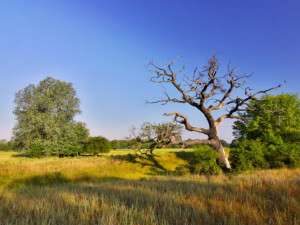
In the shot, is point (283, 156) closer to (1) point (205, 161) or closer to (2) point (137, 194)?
(1) point (205, 161)

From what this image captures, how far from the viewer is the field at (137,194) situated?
2320 millimetres

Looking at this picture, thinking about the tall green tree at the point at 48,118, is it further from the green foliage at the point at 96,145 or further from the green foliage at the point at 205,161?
the green foliage at the point at 205,161

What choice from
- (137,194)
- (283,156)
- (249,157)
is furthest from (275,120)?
(137,194)

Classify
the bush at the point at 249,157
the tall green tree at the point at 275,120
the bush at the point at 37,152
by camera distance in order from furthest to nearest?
the bush at the point at 37,152 < the tall green tree at the point at 275,120 < the bush at the point at 249,157

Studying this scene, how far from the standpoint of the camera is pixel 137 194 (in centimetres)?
380

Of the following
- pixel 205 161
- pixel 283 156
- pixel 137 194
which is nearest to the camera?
pixel 137 194

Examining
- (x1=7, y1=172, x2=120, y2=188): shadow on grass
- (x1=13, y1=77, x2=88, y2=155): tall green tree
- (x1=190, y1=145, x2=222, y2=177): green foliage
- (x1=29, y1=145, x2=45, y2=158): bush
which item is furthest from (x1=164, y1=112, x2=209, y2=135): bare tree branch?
(x1=29, y1=145, x2=45, y2=158): bush

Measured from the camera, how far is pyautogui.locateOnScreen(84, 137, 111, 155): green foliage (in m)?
54.1

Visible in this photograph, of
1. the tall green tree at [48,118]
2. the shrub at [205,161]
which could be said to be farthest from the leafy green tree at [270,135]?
the tall green tree at [48,118]

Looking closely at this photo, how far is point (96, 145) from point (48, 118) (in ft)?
59.5

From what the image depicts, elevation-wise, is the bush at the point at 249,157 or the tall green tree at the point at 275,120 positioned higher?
the tall green tree at the point at 275,120

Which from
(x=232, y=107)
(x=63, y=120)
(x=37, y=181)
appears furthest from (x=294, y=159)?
(x=63, y=120)

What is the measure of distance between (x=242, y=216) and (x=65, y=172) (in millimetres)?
19003

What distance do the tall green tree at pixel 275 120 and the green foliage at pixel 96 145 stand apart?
42404 millimetres
